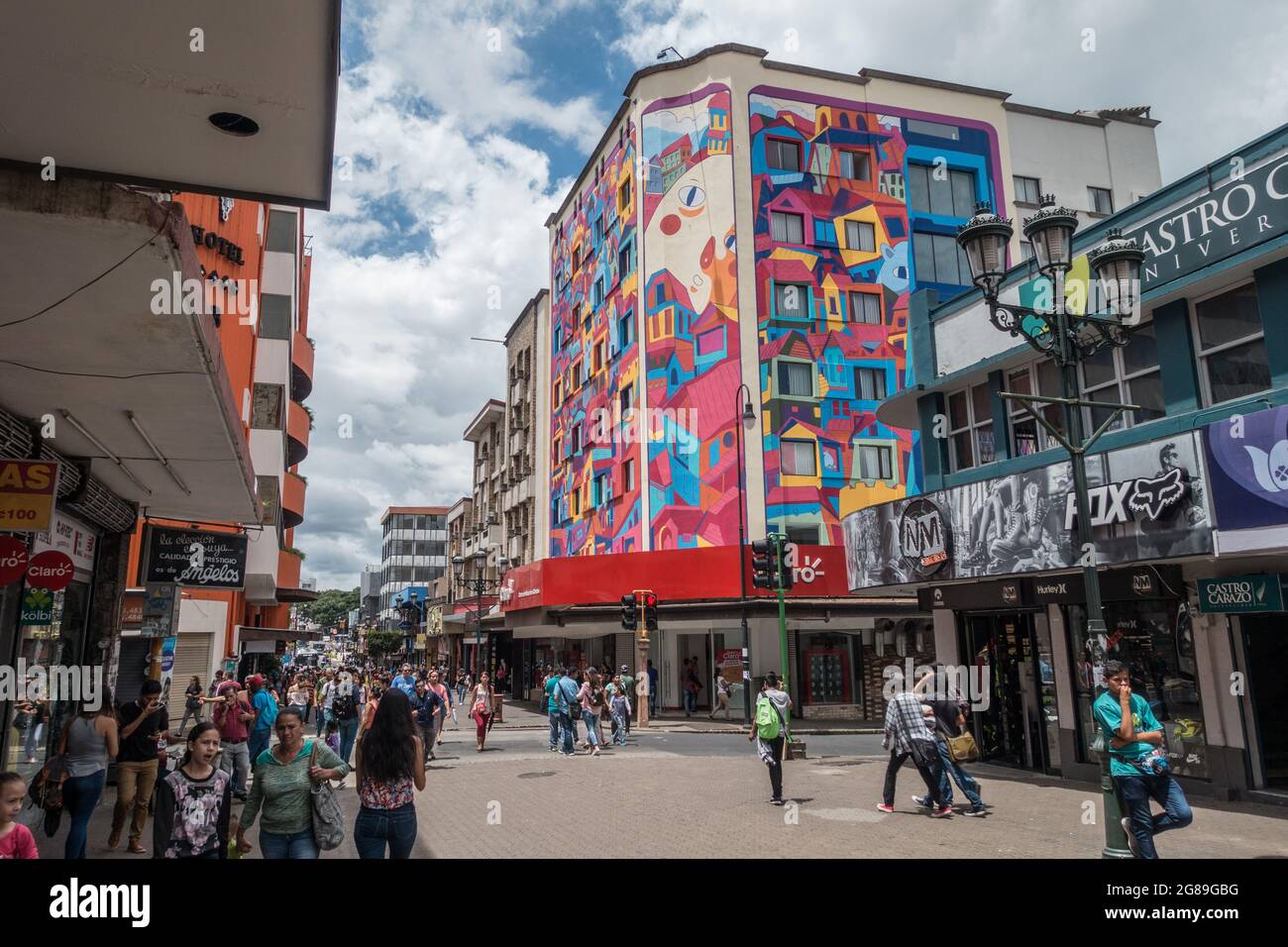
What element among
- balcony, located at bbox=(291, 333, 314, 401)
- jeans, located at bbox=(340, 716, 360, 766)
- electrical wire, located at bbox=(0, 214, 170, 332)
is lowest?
jeans, located at bbox=(340, 716, 360, 766)

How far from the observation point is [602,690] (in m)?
20.7

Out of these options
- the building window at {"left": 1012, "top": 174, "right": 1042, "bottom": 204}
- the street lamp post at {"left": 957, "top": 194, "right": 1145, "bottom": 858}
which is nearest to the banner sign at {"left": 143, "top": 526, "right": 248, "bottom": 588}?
the street lamp post at {"left": 957, "top": 194, "right": 1145, "bottom": 858}

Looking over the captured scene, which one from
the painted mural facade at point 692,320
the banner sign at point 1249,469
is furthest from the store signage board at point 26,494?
the painted mural facade at point 692,320

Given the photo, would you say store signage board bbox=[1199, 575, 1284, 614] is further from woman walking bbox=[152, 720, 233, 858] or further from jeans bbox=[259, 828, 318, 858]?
woman walking bbox=[152, 720, 233, 858]

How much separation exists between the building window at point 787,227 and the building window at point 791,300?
176 cm

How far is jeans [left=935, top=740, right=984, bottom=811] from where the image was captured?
11.3 metres

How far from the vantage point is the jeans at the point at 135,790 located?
9.51m

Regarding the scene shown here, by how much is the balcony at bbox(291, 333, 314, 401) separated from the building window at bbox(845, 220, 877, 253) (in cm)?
2267

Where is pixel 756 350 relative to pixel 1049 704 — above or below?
above

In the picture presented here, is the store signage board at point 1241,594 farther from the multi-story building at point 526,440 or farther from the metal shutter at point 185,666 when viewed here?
the multi-story building at point 526,440

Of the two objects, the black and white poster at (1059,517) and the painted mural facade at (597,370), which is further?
the painted mural facade at (597,370)
